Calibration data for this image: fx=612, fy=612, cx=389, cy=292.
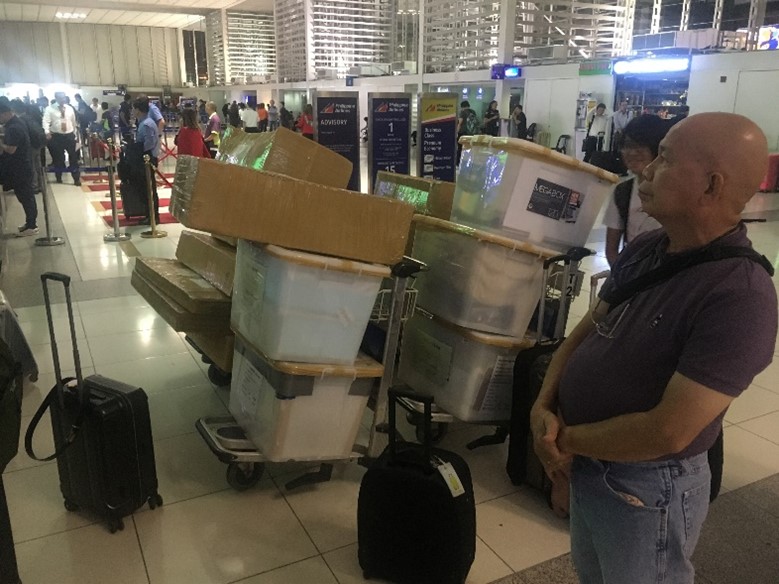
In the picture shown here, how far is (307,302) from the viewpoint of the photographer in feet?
6.93

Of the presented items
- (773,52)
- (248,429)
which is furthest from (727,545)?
(773,52)

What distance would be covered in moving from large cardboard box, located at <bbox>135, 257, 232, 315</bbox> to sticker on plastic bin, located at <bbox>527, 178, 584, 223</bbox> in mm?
1366

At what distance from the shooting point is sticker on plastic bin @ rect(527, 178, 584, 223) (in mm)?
2424

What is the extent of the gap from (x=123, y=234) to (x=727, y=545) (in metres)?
7.11

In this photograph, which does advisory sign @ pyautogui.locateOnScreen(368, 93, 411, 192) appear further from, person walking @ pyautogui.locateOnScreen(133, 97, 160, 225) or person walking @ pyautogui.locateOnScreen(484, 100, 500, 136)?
person walking @ pyautogui.locateOnScreen(484, 100, 500, 136)

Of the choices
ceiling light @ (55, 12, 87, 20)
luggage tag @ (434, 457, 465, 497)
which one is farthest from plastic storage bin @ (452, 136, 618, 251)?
ceiling light @ (55, 12, 87, 20)

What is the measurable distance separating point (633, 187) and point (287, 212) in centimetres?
169

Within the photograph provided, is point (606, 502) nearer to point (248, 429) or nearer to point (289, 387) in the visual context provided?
point (289, 387)

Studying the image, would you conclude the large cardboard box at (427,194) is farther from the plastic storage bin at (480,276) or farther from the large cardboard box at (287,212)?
the large cardboard box at (287,212)

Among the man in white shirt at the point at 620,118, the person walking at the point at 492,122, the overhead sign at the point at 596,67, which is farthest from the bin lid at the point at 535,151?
the overhead sign at the point at 596,67

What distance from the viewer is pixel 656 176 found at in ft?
3.46

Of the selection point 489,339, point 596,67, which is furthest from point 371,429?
point 596,67

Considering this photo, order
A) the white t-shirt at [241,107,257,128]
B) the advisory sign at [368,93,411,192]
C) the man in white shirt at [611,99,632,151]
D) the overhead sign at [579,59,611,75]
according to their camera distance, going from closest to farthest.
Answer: the advisory sign at [368,93,411,192] → the man in white shirt at [611,99,632,151] → the overhead sign at [579,59,611,75] → the white t-shirt at [241,107,257,128]

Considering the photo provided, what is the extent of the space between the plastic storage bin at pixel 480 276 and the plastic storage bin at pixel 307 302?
409mm
